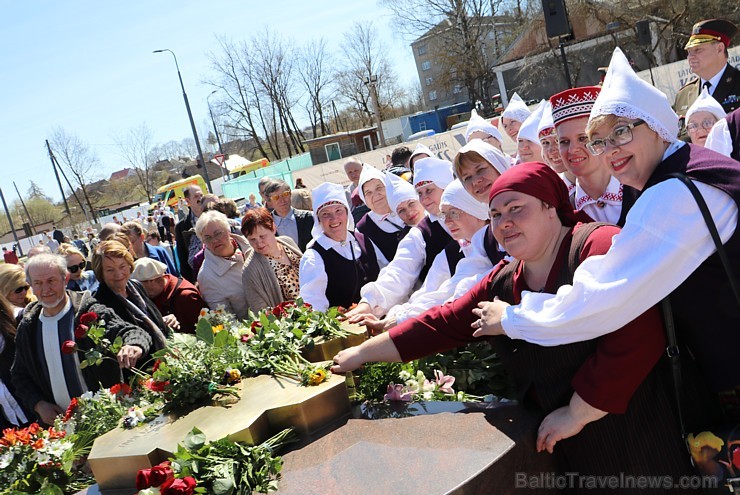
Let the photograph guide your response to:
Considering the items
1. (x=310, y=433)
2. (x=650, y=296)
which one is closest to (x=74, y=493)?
(x=310, y=433)

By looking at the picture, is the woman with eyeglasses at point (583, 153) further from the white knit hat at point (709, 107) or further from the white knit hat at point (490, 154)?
the white knit hat at point (709, 107)

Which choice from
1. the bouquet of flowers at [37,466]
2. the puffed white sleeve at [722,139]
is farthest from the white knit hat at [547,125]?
the bouquet of flowers at [37,466]

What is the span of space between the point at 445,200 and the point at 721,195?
1.87m

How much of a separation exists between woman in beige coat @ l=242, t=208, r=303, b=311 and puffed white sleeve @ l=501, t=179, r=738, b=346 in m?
3.50

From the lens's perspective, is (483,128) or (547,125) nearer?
(547,125)

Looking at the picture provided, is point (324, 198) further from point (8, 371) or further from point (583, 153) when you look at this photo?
point (8, 371)

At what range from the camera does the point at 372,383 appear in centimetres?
295

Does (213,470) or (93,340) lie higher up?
(93,340)

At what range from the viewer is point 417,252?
14.2 ft

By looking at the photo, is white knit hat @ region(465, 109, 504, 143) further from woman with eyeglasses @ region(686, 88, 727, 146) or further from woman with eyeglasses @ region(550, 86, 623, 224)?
woman with eyeglasses @ region(550, 86, 623, 224)

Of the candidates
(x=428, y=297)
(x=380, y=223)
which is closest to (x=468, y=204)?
(x=428, y=297)

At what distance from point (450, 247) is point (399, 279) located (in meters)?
0.48

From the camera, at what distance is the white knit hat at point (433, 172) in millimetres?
4578

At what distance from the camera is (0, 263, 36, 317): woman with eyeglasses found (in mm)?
5430
